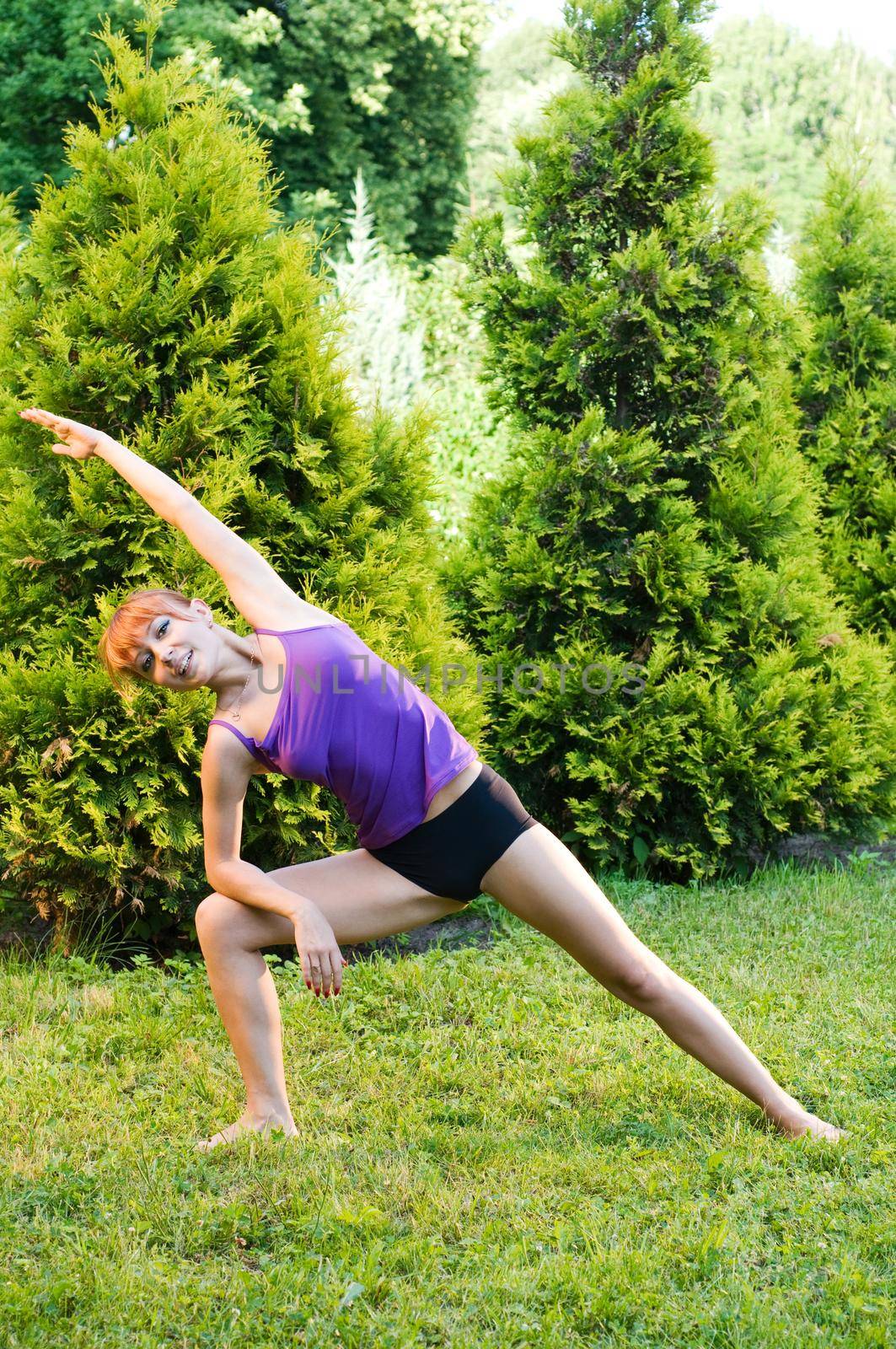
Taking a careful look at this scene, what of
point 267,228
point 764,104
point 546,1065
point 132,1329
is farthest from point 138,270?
point 764,104

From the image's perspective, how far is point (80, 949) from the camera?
487 centimetres

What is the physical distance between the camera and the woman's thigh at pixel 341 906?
3236mm

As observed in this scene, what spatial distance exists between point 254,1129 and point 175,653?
4.49 ft

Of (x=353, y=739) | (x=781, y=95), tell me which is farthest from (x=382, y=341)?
(x=781, y=95)

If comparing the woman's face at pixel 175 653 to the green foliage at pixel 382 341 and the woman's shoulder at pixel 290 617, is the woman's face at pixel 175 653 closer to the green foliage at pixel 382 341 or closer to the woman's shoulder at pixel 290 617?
the woman's shoulder at pixel 290 617

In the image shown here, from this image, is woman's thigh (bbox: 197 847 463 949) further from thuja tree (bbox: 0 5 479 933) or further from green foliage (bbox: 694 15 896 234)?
green foliage (bbox: 694 15 896 234)

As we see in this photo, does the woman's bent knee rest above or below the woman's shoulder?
below

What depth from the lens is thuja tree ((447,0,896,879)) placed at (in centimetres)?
582

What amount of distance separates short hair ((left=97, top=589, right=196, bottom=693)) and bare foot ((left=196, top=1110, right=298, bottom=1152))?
131cm

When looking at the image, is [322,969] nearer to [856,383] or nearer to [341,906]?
[341,906]

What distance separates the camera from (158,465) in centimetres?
478

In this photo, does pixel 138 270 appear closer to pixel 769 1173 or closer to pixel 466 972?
pixel 466 972

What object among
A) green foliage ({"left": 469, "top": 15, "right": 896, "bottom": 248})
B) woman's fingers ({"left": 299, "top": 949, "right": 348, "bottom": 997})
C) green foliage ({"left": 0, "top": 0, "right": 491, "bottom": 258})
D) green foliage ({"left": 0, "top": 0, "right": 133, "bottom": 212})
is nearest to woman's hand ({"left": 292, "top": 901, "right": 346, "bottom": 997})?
woman's fingers ({"left": 299, "top": 949, "right": 348, "bottom": 997})

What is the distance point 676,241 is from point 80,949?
14.6 feet
